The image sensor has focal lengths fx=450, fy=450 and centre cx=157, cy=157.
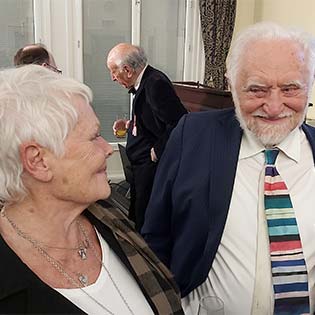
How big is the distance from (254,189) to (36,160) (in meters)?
0.73

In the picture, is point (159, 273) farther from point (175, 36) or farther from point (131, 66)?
point (175, 36)

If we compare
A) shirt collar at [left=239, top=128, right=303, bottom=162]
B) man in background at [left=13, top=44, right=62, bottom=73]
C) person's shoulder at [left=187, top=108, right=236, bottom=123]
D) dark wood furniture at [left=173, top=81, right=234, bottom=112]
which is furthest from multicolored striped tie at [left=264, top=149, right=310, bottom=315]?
man in background at [left=13, top=44, right=62, bottom=73]

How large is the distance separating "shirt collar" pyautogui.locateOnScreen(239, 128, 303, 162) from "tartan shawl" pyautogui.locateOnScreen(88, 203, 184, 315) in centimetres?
45

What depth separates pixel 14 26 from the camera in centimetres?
464

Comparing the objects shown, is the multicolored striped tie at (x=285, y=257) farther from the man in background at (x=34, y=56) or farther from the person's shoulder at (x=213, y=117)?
the man in background at (x=34, y=56)

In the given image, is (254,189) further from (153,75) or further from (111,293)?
(153,75)

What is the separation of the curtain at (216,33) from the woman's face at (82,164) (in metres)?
4.27

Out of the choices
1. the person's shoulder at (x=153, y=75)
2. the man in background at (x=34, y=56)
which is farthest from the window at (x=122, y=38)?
the man in background at (x=34, y=56)

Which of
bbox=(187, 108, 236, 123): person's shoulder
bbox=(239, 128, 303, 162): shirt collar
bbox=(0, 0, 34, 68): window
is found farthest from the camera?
bbox=(0, 0, 34, 68): window

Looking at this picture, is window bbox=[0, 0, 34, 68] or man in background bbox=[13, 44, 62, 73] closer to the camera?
man in background bbox=[13, 44, 62, 73]

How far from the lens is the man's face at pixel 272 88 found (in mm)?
1340

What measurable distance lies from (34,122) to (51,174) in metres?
0.13

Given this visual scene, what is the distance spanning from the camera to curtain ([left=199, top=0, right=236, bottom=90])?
5.14 metres

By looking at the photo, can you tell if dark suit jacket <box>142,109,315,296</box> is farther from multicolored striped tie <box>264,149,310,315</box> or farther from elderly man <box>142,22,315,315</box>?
multicolored striped tie <box>264,149,310,315</box>
